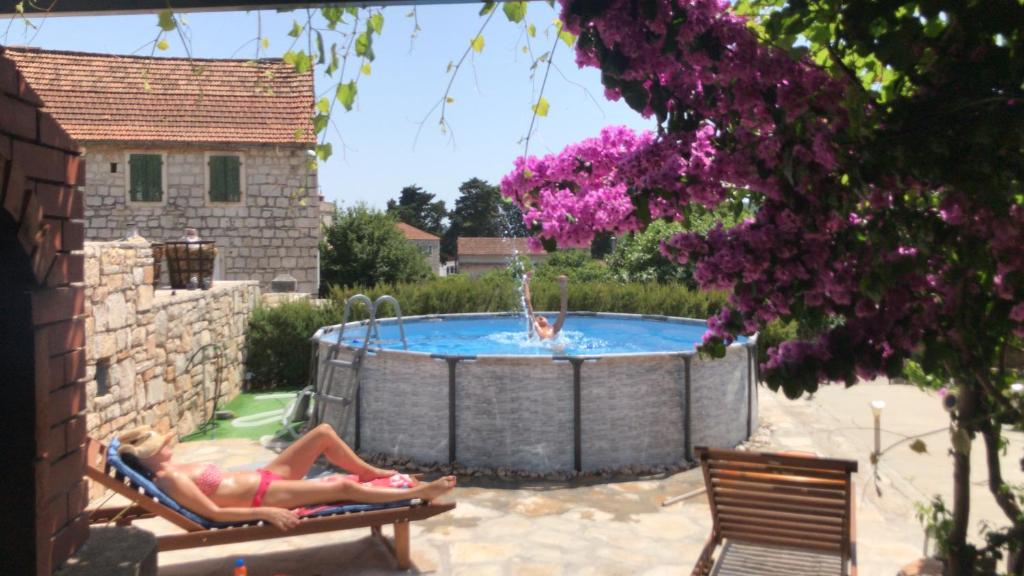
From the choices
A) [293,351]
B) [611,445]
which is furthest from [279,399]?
[611,445]

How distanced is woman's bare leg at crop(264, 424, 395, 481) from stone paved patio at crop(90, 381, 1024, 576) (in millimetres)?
544

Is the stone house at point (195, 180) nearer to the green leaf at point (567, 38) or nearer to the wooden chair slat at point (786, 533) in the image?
the wooden chair slat at point (786, 533)

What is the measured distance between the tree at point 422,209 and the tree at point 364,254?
60.6 metres

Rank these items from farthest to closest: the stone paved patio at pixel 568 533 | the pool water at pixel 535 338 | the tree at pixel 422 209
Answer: the tree at pixel 422 209, the pool water at pixel 535 338, the stone paved patio at pixel 568 533

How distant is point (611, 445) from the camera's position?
299 inches

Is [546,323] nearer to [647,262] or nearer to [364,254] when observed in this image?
[647,262]

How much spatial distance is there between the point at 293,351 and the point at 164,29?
994 centimetres

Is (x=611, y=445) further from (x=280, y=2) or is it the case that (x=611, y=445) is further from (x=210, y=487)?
(x=280, y=2)

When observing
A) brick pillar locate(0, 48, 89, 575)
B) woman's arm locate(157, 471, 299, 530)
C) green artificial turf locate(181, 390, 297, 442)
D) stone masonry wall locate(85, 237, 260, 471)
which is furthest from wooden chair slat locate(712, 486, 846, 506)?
green artificial turf locate(181, 390, 297, 442)

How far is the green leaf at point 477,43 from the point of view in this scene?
3.15m

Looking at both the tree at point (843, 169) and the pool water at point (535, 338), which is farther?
the pool water at point (535, 338)

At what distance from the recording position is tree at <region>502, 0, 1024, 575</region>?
1847mm

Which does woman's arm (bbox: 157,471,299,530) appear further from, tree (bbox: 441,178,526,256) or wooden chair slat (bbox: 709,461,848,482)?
tree (bbox: 441,178,526,256)

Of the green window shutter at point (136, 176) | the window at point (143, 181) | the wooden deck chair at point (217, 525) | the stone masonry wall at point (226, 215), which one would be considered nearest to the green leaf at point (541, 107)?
the wooden deck chair at point (217, 525)
